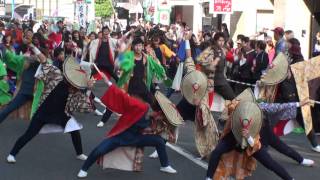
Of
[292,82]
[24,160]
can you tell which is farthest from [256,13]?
[24,160]

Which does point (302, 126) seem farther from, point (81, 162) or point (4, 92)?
point (4, 92)

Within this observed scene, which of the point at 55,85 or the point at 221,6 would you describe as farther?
the point at 221,6

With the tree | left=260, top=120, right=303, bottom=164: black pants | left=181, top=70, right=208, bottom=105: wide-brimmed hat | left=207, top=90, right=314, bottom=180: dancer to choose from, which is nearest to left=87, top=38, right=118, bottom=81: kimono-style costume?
left=181, top=70, right=208, bottom=105: wide-brimmed hat

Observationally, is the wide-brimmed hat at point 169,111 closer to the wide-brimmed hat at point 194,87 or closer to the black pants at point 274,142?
the wide-brimmed hat at point 194,87

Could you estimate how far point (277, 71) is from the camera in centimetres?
827

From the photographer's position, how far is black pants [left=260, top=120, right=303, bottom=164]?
285 inches

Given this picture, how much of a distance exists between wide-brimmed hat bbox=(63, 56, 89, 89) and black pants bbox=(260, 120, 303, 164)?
227cm

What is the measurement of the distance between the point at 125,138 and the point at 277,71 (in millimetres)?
2551

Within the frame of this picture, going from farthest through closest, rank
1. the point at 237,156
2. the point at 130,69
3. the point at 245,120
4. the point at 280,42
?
the point at 280,42 → the point at 130,69 → the point at 237,156 → the point at 245,120

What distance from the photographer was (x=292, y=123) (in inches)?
323

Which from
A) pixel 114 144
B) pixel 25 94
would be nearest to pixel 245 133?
pixel 114 144

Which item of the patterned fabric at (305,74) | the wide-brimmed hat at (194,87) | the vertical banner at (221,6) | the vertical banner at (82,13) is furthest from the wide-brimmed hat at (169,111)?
the vertical banner at (82,13)

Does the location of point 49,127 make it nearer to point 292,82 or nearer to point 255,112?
point 255,112

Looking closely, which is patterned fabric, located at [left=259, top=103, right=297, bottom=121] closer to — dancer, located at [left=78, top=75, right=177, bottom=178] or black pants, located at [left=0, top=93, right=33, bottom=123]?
dancer, located at [left=78, top=75, right=177, bottom=178]
